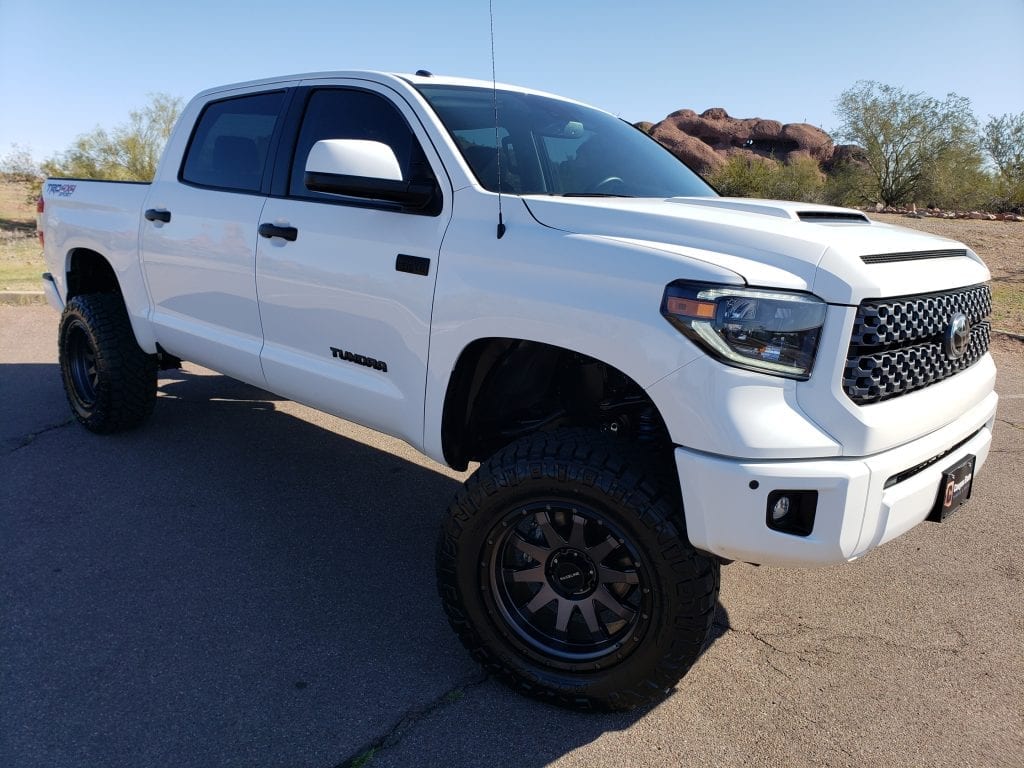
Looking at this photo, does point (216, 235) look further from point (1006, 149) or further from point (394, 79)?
point (1006, 149)

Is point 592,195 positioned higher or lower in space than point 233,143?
lower

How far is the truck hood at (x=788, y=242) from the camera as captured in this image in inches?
88.7

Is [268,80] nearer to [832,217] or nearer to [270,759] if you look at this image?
[832,217]

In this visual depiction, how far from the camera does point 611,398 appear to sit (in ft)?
9.82

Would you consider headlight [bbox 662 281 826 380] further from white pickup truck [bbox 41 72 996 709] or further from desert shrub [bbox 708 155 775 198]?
desert shrub [bbox 708 155 775 198]

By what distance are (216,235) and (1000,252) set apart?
15.0 meters

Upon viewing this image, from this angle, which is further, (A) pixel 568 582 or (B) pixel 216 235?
(B) pixel 216 235

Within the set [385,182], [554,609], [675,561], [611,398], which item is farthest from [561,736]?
[385,182]

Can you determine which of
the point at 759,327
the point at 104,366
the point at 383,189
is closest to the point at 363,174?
the point at 383,189

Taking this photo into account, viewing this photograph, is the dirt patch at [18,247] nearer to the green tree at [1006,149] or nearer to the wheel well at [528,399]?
the wheel well at [528,399]

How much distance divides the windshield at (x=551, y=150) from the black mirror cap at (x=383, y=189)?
Answer: 204 mm

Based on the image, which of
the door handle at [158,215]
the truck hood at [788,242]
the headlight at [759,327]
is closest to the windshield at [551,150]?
the truck hood at [788,242]

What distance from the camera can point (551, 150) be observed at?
355 centimetres

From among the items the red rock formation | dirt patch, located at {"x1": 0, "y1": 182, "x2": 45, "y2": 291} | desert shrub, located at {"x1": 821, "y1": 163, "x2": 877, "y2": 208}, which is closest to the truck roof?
dirt patch, located at {"x1": 0, "y1": 182, "x2": 45, "y2": 291}
